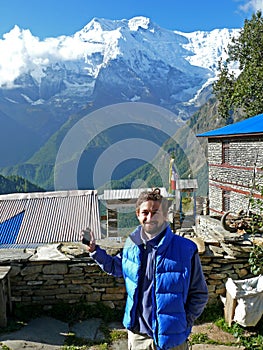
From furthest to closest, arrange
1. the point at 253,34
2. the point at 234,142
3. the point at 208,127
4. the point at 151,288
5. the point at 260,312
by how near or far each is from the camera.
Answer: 1. the point at 208,127
2. the point at 253,34
3. the point at 234,142
4. the point at 260,312
5. the point at 151,288

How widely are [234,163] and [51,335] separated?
50.4 feet

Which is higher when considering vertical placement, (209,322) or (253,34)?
(253,34)

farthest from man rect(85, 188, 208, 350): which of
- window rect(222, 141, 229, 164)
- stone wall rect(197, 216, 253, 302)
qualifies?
window rect(222, 141, 229, 164)

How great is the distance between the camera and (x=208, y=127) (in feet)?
404

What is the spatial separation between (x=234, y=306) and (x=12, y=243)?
10.2 metres

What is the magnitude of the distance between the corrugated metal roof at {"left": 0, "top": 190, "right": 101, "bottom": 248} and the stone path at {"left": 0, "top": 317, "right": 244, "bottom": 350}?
8730mm

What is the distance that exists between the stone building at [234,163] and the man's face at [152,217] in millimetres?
12330

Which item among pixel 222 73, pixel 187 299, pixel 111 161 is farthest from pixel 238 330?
pixel 222 73

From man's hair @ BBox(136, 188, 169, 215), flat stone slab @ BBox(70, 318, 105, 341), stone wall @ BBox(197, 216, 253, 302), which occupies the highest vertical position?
man's hair @ BBox(136, 188, 169, 215)

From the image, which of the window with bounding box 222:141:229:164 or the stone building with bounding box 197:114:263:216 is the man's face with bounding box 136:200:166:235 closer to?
the stone building with bounding box 197:114:263:216

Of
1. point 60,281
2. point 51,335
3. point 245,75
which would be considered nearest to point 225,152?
point 245,75

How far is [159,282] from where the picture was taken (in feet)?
7.94

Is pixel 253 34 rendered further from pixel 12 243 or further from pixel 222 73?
pixel 12 243

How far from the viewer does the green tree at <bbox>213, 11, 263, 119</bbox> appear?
991 inches
